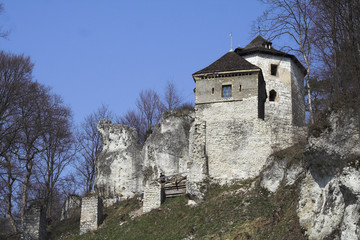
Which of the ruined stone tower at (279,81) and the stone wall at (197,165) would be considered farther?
the ruined stone tower at (279,81)

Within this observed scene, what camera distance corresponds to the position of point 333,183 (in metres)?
20.3

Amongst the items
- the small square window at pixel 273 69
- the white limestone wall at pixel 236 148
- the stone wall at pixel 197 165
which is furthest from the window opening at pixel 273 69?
the stone wall at pixel 197 165

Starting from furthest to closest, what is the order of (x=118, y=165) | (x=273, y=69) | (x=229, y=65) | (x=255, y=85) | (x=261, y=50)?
(x=118, y=165)
(x=273, y=69)
(x=261, y=50)
(x=229, y=65)
(x=255, y=85)

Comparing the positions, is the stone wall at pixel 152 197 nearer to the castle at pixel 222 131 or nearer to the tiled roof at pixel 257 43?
the castle at pixel 222 131

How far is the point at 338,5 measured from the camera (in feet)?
71.5

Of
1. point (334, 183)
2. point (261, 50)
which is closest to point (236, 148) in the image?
point (261, 50)

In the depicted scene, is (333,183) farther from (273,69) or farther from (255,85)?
(273,69)

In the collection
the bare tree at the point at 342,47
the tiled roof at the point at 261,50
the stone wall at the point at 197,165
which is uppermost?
the tiled roof at the point at 261,50

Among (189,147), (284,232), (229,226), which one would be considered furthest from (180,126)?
(284,232)

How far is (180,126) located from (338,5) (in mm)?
16328

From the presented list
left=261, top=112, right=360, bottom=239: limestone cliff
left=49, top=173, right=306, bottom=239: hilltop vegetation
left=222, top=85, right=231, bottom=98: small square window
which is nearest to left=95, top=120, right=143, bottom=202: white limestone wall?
left=49, top=173, right=306, bottom=239: hilltop vegetation

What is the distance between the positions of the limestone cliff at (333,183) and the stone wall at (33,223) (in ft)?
48.7

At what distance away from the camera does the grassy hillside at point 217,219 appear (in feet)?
81.2

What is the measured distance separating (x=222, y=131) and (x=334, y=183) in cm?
1250
